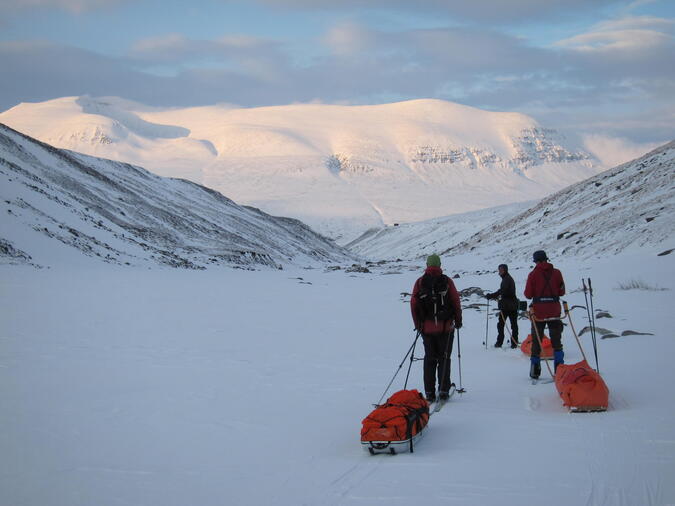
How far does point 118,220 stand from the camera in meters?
46.2

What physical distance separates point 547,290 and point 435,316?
1903 millimetres

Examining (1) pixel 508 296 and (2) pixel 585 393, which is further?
(1) pixel 508 296

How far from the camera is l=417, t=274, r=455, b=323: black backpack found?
27.9 feet

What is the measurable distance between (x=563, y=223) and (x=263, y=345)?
43.2m

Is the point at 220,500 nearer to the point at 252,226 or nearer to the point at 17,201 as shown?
the point at 17,201

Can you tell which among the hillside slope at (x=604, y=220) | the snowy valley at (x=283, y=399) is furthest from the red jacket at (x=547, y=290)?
the hillside slope at (x=604, y=220)

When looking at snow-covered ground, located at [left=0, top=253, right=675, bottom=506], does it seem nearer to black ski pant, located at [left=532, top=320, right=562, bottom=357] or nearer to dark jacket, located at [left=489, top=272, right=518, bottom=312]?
black ski pant, located at [left=532, top=320, right=562, bottom=357]

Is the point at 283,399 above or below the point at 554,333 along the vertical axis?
below

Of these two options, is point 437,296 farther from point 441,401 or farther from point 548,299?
point 548,299

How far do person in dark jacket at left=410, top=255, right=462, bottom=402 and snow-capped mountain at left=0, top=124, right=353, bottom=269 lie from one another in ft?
74.2

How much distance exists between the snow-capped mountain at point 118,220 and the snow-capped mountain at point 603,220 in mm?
19095

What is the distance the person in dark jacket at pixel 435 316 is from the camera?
8.55 meters

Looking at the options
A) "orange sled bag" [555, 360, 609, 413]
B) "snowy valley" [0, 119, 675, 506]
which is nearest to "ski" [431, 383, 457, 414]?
"snowy valley" [0, 119, 675, 506]

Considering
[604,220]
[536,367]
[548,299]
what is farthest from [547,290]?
[604,220]
